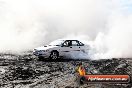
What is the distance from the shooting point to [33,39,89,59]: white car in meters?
21.2

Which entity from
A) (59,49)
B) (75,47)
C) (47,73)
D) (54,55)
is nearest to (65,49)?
(59,49)

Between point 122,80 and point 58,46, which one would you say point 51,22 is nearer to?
point 58,46

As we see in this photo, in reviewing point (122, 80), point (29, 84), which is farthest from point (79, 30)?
point (122, 80)

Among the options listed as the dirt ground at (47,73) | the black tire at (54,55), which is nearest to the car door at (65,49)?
the black tire at (54,55)

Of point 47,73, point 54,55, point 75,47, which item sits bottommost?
point 47,73

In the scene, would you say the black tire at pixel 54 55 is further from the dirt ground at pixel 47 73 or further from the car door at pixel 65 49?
the dirt ground at pixel 47 73

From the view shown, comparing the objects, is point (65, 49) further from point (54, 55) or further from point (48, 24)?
point (48, 24)

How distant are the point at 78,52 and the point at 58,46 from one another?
4.94 ft

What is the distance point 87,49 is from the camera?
73.9 feet

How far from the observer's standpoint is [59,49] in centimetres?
2152

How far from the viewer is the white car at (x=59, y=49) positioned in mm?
21172

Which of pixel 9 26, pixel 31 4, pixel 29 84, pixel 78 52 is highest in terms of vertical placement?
pixel 31 4

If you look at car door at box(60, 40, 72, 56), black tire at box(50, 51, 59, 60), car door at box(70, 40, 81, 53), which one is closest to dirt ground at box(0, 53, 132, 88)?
black tire at box(50, 51, 59, 60)

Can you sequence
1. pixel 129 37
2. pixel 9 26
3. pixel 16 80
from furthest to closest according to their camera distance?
pixel 9 26 → pixel 129 37 → pixel 16 80
